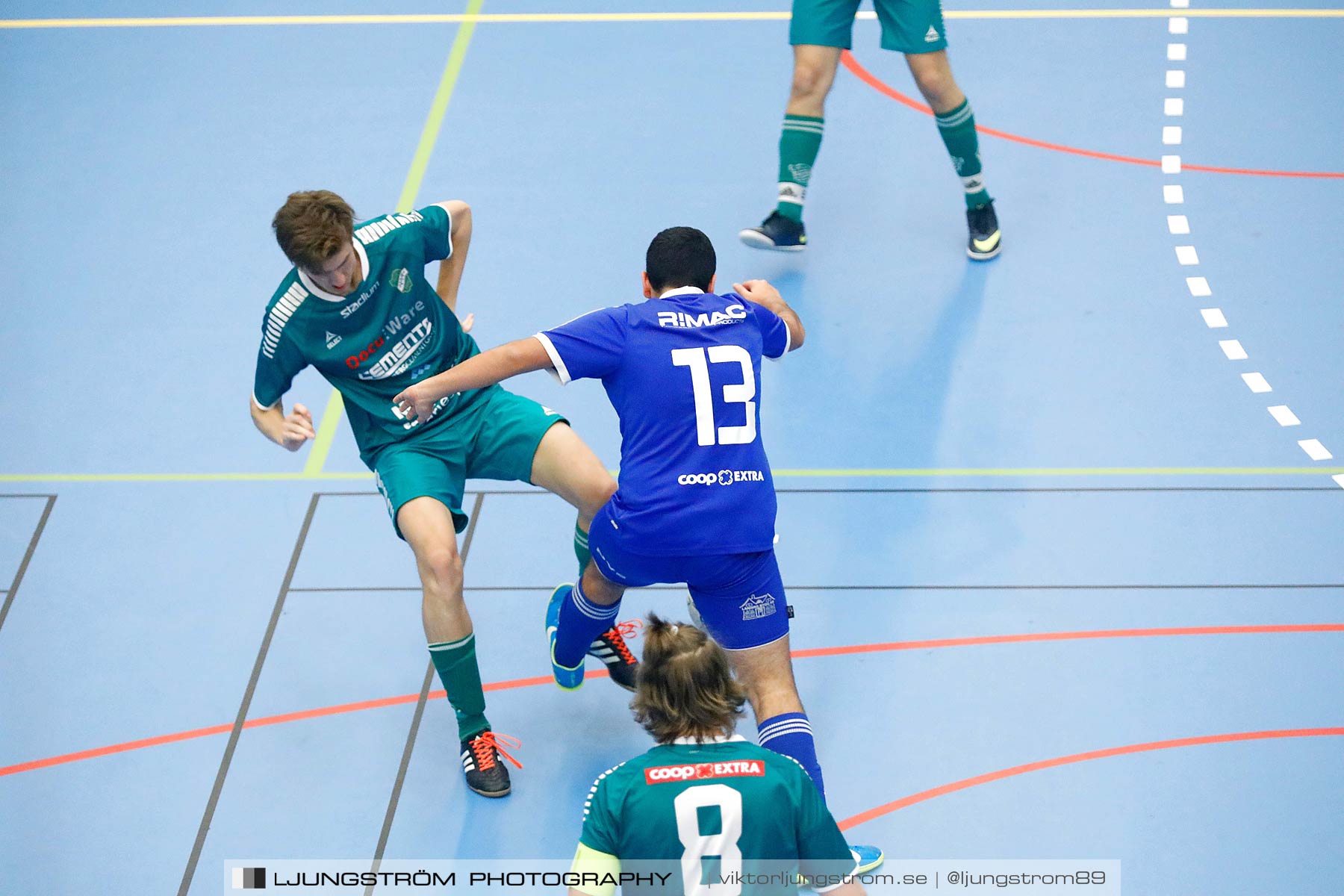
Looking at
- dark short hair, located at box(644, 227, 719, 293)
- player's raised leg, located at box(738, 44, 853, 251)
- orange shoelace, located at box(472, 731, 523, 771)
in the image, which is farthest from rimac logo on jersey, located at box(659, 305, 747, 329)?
player's raised leg, located at box(738, 44, 853, 251)

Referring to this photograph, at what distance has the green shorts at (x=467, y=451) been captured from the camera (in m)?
4.88

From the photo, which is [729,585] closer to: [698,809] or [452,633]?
[452,633]

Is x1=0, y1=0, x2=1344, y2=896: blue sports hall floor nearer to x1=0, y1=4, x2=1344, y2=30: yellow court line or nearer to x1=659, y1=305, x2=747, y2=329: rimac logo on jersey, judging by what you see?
x1=0, y1=4, x2=1344, y2=30: yellow court line

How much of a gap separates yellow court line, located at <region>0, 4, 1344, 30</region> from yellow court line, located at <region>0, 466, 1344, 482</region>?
12.8 feet

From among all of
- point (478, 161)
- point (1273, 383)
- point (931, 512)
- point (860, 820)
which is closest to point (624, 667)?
point (860, 820)

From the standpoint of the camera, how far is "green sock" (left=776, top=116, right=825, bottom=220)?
22.8 ft

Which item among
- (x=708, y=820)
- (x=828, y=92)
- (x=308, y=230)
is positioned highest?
(x=828, y=92)

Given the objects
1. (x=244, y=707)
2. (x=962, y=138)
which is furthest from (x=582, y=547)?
(x=962, y=138)

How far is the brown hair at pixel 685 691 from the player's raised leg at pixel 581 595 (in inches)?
54.8

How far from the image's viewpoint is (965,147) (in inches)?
273

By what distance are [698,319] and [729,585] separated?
832mm

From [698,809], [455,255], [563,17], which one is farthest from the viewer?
[563,17]

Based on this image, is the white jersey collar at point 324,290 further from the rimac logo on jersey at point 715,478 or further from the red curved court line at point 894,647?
the red curved court line at point 894,647

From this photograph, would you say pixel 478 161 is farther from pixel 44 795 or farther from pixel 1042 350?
pixel 44 795
